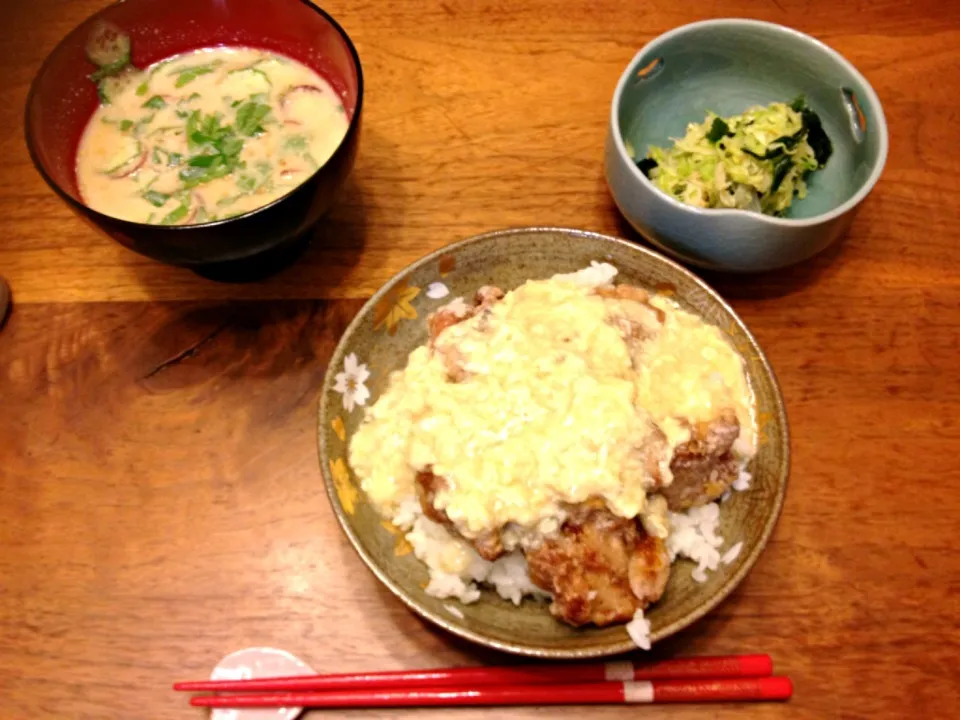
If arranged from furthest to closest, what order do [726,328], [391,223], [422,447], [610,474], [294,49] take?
[391,223], [294,49], [726,328], [422,447], [610,474]

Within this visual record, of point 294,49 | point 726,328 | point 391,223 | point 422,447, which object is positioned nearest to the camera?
point 422,447

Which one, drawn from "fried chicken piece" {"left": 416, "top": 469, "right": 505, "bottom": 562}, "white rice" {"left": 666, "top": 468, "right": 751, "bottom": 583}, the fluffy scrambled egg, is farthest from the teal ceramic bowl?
"fried chicken piece" {"left": 416, "top": 469, "right": 505, "bottom": 562}

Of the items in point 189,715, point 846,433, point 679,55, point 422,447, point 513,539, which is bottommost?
point 189,715

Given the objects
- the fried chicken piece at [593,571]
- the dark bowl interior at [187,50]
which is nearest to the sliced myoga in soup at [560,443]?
the fried chicken piece at [593,571]

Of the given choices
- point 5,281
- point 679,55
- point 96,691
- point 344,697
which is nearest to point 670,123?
point 679,55

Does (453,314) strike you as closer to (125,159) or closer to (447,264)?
(447,264)

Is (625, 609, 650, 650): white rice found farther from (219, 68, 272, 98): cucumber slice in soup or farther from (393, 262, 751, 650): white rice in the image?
(219, 68, 272, 98): cucumber slice in soup

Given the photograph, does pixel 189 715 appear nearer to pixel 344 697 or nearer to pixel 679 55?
pixel 344 697
